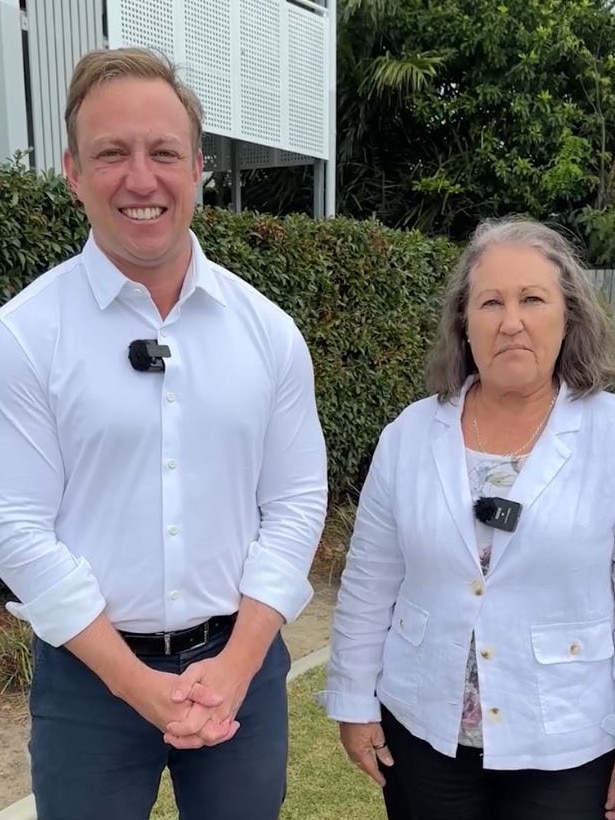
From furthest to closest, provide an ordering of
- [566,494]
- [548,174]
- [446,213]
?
[446,213] < [548,174] < [566,494]

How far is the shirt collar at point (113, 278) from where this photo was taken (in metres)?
1.68

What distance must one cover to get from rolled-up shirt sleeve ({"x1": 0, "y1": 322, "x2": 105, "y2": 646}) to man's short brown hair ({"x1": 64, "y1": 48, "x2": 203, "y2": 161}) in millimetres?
477

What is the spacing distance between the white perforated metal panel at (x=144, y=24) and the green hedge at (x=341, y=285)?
2060 millimetres

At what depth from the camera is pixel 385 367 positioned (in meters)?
6.70

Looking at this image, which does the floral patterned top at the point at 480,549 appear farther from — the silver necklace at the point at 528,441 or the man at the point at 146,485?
the man at the point at 146,485

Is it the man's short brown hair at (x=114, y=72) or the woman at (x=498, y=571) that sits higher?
the man's short brown hair at (x=114, y=72)

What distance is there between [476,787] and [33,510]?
121 cm

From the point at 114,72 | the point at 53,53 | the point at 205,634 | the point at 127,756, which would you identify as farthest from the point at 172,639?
the point at 53,53

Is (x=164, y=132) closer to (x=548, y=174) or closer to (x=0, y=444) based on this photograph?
(x=0, y=444)

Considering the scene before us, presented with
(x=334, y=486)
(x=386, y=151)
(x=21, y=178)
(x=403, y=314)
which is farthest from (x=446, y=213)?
(x=21, y=178)

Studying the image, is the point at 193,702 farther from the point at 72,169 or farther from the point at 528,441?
the point at 72,169

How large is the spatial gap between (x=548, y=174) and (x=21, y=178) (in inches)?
337

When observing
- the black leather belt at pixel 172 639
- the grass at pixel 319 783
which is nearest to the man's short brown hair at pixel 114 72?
the black leather belt at pixel 172 639

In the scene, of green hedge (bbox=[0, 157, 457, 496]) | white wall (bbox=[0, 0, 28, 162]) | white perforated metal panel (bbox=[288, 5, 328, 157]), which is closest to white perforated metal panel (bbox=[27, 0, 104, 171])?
white wall (bbox=[0, 0, 28, 162])
